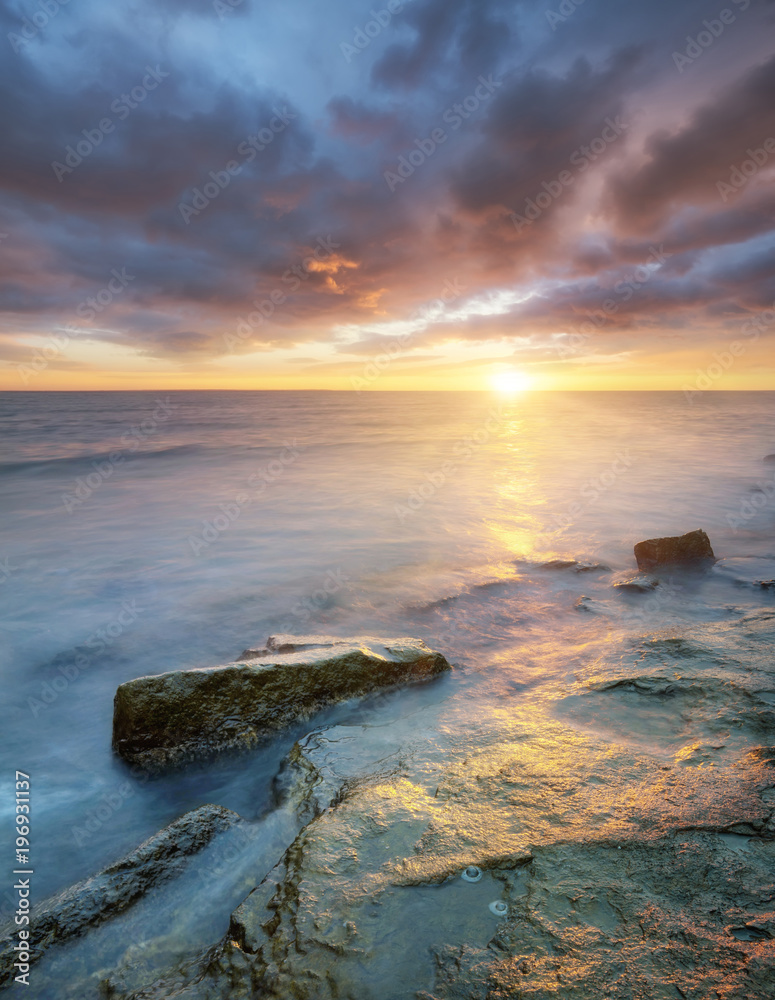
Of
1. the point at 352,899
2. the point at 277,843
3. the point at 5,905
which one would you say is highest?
the point at 352,899

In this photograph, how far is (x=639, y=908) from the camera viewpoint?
2.08m

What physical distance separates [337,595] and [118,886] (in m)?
5.61

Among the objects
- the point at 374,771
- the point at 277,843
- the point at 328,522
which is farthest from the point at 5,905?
the point at 328,522

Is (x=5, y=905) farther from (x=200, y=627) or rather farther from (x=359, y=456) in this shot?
(x=359, y=456)

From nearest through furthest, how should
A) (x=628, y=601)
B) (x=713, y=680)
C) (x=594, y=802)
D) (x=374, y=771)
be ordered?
(x=594, y=802), (x=374, y=771), (x=713, y=680), (x=628, y=601)

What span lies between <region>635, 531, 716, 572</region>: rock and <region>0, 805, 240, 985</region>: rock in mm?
7461

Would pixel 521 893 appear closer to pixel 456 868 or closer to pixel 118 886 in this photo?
pixel 456 868

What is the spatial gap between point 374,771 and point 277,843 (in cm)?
74

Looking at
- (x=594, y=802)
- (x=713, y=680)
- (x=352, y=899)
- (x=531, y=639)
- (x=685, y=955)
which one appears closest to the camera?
(x=685, y=955)
